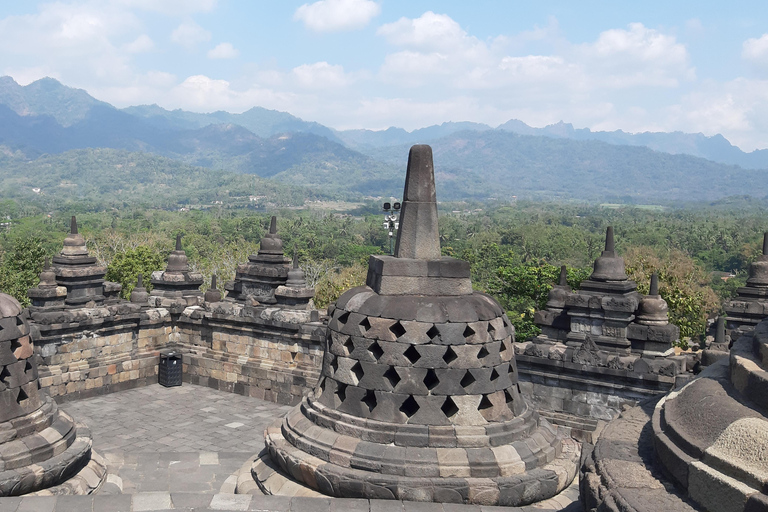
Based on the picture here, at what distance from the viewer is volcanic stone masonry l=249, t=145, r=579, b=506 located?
5953 millimetres

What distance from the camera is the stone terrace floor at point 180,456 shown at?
18.4 feet

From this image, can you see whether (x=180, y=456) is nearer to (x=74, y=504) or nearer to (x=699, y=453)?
(x=74, y=504)

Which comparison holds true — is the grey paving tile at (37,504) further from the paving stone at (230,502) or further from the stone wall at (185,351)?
the stone wall at (185,351)

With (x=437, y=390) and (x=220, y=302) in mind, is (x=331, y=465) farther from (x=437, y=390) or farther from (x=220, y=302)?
(x=220, y=302)

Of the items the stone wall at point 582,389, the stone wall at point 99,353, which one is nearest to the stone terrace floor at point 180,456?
the stone wall at point 99,353

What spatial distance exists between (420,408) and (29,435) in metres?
4.35

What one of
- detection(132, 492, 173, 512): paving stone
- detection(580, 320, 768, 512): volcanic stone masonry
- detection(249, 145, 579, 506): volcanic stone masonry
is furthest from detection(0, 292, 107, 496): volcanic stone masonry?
detection(580, 320, 768, 512): volcanic stone masonry

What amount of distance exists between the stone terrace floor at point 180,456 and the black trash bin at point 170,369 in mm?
208

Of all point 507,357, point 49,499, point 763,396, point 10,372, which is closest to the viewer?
point 763,396

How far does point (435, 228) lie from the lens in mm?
6902

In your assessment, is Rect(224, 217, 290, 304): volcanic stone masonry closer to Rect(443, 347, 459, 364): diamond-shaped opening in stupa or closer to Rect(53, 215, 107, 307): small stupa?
Rect(53, 215, 107, 307): small stupa

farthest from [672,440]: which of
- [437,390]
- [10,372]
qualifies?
[10,372]

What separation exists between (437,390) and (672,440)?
2690 millimetres

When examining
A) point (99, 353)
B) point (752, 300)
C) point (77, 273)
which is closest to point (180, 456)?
point (99, 353)
